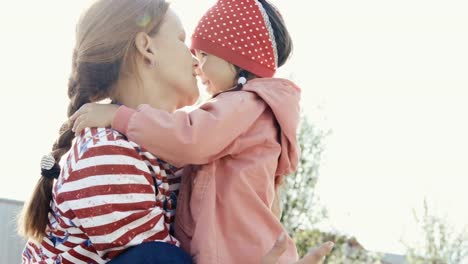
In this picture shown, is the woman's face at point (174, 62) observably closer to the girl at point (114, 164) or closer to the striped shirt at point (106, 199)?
the girl at point (114, 164)

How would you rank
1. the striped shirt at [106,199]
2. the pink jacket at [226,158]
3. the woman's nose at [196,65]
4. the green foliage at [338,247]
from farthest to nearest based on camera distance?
1. the green foliage at [338,247]
2. the woman's nose at [196,65]
3. the pink jacket at [226,158]
4. the striped shirt at [106,199]

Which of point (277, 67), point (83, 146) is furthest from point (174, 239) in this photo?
point (277, 67)

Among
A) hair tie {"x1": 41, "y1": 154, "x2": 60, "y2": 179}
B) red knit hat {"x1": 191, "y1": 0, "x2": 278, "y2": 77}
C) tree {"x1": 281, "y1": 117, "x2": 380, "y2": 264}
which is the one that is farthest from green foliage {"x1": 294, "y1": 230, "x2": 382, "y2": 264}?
hair tie {"x1": 41, "y1": 154, "x2": 60, "y2": 179}

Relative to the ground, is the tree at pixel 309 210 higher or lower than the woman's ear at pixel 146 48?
lower

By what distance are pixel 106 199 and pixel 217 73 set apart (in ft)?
2.35

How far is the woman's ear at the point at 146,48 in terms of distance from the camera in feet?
7.76

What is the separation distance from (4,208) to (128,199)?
4.35 m

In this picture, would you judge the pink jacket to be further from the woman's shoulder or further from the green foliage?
the green foliage

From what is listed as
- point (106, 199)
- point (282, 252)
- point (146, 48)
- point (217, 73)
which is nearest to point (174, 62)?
point (146, 48)

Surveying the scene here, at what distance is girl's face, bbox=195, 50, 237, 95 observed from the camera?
2.57 m

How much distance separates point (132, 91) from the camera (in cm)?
239

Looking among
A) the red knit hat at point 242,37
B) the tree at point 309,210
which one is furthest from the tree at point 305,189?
the red knit hat at point 242,37

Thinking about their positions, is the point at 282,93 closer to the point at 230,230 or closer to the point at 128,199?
the point at 230,230

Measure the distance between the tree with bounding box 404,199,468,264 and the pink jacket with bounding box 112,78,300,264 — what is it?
46.1 ft
